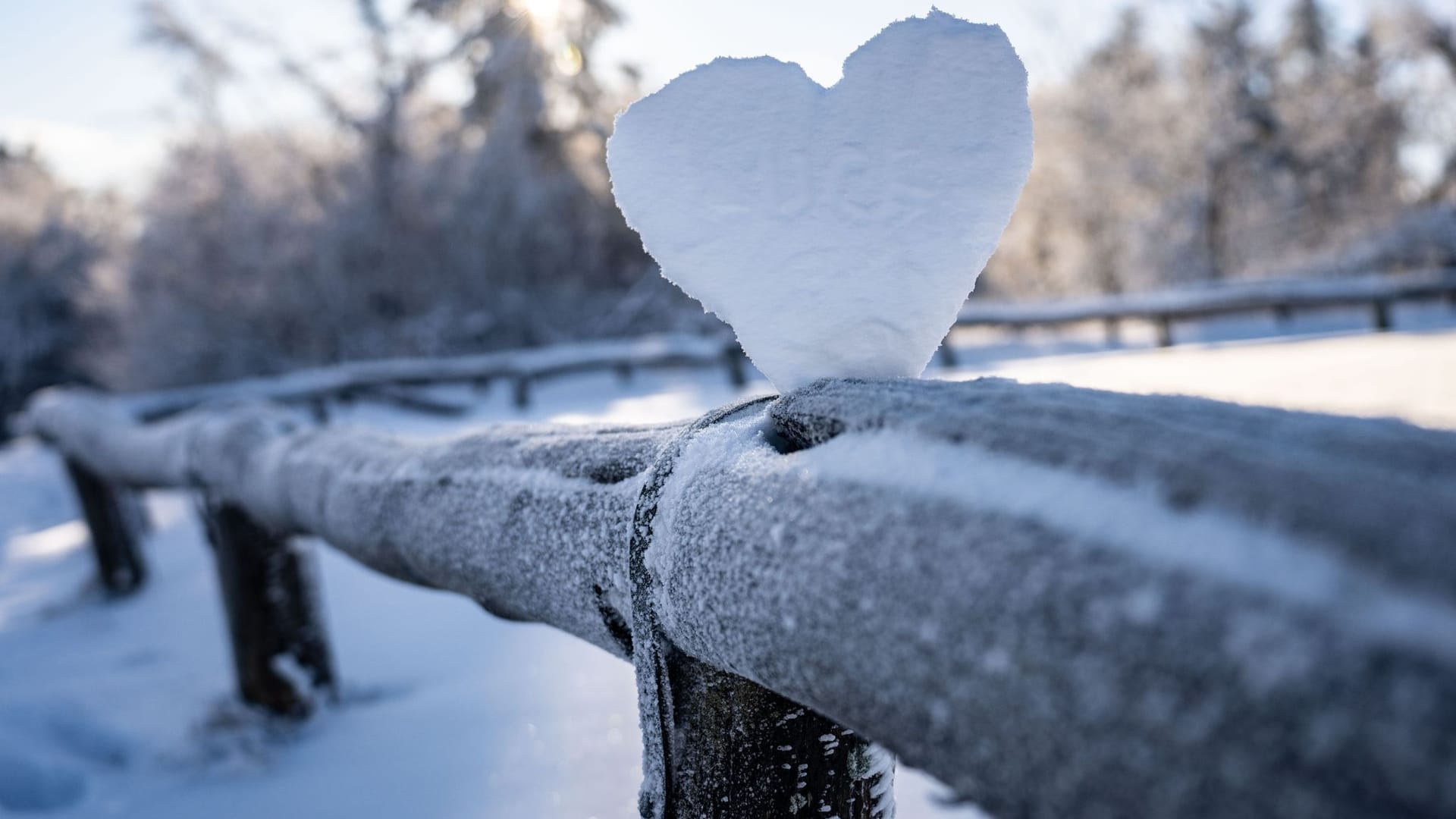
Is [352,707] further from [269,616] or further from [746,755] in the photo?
[746,755]

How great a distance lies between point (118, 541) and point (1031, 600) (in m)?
5.16

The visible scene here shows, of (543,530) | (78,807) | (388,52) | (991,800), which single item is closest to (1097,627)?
(991,800)

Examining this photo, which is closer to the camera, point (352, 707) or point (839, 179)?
point (839, 179)

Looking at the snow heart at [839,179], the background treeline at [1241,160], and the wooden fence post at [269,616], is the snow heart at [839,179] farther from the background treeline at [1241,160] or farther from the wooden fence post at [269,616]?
the background treeline at [1241,160]

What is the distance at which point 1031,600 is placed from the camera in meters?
0.50

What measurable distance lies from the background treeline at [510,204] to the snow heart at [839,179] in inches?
485

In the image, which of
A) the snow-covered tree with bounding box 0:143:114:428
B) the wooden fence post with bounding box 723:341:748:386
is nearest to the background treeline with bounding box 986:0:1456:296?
the wooden fence post with bounding box 723:341:748:386

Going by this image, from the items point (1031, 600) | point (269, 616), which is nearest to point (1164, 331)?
point (269, 616)

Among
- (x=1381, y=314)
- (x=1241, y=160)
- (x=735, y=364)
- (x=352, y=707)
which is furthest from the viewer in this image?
(x=1241, y=160)

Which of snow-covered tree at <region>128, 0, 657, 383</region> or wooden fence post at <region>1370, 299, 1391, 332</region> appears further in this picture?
snow-covered tree at <region>128, 0, 657, 383</region>

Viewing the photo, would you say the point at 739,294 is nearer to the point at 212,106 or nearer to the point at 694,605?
the point at 694,605

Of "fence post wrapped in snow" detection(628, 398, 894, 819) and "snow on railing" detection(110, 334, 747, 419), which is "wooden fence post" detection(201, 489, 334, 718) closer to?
"fence post wrapped in snow" detection(628, 398, 894, 819)

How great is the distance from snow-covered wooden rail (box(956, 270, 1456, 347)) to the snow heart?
335 inches

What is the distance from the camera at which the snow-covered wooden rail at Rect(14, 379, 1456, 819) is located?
39 centimetres
